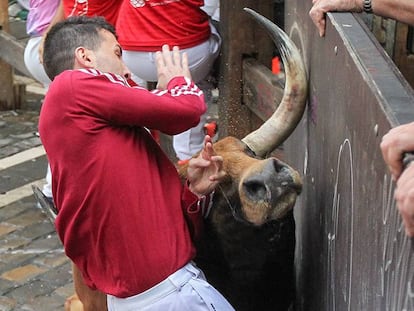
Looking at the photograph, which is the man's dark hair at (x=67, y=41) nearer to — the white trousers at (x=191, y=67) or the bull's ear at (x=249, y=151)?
the bull's ear at (x=249, y=151)

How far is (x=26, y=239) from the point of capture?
6.27 meters

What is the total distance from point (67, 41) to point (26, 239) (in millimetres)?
3214

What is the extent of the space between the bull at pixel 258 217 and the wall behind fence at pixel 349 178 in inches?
3.9

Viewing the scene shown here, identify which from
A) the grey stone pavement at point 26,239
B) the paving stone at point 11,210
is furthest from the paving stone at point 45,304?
the paving stone at point 11,210

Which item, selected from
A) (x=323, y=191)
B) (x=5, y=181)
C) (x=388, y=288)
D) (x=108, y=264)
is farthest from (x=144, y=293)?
(x=5, y=181)

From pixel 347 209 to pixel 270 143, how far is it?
741mm

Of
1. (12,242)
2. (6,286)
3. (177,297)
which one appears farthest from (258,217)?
(12,242)

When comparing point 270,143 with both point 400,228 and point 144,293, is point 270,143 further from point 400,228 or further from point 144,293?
point 400,228

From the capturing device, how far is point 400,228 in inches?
83.0

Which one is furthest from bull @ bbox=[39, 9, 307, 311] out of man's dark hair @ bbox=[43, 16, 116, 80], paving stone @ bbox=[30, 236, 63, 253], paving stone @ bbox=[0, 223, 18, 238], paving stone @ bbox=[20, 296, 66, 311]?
paving stone @ bbox=[0, 223, 18, 238]

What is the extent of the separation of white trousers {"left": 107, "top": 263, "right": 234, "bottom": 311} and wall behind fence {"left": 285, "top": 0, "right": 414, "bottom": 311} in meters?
0.42

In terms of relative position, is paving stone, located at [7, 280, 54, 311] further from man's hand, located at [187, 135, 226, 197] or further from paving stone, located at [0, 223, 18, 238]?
man's hand, located at [187, 135, 226, 197]

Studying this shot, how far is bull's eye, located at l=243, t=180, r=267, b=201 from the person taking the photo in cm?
292

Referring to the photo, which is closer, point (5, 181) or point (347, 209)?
point (347, 209)
